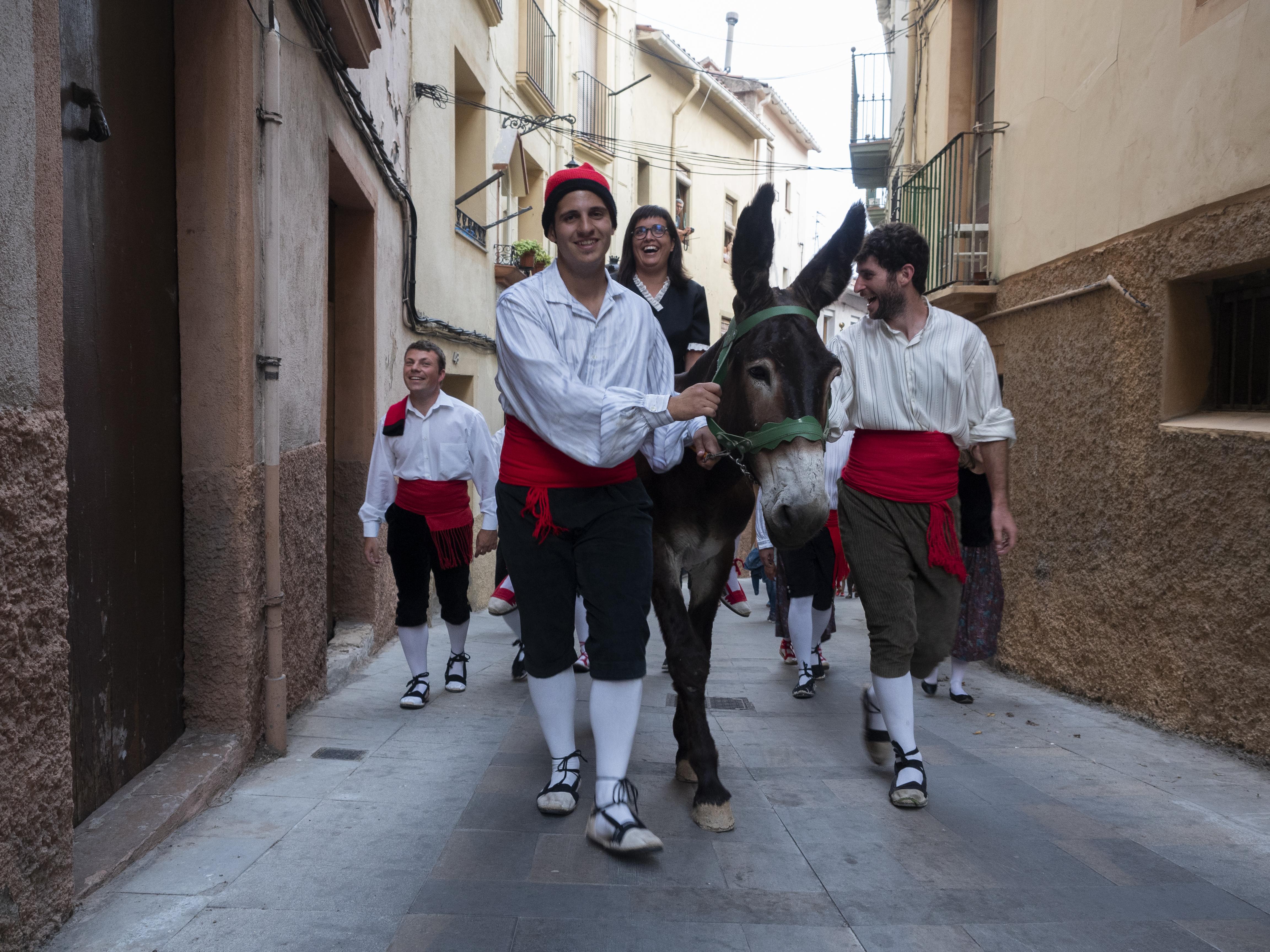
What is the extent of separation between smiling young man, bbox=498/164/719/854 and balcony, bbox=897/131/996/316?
5.48 m

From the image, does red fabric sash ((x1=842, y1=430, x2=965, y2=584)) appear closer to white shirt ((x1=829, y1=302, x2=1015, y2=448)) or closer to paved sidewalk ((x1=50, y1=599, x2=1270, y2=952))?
white shirt ((x1=829, y1=302, x2=1015, y2=448))

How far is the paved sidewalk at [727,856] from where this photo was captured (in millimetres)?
2484

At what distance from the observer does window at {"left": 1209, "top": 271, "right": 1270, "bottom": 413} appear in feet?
16.5

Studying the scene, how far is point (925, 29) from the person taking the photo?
11.2 meters

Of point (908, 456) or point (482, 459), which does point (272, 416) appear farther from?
point (908, 456)

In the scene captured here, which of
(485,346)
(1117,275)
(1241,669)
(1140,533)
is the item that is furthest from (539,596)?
(485,346)

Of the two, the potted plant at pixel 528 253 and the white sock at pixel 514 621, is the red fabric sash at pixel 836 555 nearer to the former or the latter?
the white sock at pixel 514 621

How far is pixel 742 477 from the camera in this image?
366 centimetres

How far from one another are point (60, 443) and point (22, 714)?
59cm

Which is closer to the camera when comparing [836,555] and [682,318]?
[682,318]

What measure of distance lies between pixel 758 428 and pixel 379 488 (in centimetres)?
276

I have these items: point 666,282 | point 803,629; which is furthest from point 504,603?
point 666,282

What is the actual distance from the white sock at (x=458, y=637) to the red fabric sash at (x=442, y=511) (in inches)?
13.6

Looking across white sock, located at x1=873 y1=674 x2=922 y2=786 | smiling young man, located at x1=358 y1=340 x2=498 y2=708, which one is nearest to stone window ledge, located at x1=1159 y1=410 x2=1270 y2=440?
white sock, located at x1=873 y1=674 x2=922 y2=786
